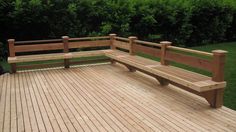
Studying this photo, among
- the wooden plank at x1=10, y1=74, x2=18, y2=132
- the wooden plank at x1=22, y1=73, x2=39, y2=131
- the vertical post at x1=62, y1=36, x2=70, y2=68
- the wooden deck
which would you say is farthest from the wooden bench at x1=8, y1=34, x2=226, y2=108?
the wooden plank at x1=22, y1=73, x2=39, y2=131

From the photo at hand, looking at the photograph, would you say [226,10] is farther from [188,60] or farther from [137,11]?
[188,60]

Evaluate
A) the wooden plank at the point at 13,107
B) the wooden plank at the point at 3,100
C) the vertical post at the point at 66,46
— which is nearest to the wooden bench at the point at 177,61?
the vertical post at the point at 66,46

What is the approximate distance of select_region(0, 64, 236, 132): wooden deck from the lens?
13.3 ft

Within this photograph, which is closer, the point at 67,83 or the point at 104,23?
the point at 67,83

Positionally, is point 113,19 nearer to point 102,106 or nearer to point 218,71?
point 102,106

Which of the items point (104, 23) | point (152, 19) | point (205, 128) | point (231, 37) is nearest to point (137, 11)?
point (152, 19)

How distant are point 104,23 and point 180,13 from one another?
3.90 meters

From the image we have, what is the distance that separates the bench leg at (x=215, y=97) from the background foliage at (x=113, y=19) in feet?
20.1

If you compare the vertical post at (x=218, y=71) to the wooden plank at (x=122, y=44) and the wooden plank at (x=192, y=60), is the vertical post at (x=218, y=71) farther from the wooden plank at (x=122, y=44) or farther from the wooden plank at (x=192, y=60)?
the wooden plank at (x=122, y=44)

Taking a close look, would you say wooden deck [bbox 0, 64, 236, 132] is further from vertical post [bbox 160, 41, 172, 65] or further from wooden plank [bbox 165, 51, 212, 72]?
wooden plank [bbox 165, 51, 212, 72]

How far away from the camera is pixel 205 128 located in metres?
3.91

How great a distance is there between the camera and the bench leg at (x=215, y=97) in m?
4.65

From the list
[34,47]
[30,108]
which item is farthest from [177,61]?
[34,47]

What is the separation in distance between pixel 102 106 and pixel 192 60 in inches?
74.7
